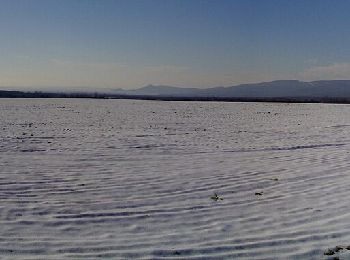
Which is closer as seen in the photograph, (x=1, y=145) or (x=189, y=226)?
(x=189, y=226)

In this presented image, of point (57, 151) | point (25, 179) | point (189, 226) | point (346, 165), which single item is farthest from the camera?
point (57, 151)

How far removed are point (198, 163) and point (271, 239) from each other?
19.7 ft

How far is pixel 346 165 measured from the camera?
38.2ft

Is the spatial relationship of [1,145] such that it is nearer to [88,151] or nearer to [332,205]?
[88,151]

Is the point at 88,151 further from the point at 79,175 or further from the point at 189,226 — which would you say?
the point at 189,226

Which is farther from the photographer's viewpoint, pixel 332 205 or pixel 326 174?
pixel 326 174

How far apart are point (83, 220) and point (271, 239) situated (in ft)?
9.33

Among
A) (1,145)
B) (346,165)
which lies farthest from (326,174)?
(1,145)

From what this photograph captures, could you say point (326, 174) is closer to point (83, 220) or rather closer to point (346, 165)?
point (346, 165)

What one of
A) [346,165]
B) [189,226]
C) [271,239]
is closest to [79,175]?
[189,226]

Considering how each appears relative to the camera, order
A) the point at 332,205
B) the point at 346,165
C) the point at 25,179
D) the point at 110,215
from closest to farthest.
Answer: the point at 110,215 < the point at 332,205 < the point at 25,179 < the point at 346,165

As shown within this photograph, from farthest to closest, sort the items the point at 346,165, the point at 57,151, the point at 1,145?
the point at 1,145 < the point at 57,151 < the point at 346,165

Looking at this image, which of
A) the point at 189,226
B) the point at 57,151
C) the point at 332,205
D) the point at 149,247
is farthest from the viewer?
the point at 57,151

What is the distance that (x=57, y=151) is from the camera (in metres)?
14.1
